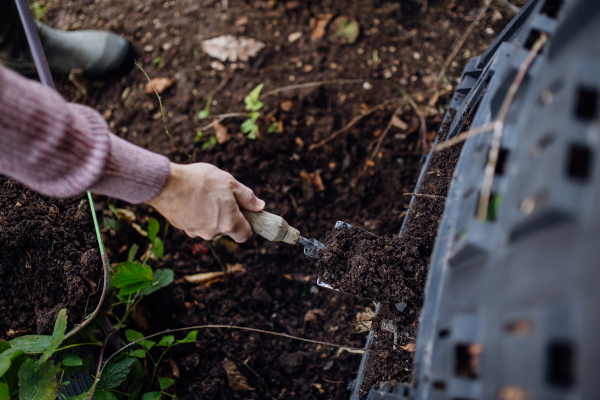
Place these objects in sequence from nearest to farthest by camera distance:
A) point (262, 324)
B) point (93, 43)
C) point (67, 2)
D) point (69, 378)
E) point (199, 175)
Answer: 1. point (199, 175)
2. point (69, 378)
3. point (262, 324)
4. point (93, 43)
5. point (67, 2)

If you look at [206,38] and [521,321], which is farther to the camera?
[206,38]

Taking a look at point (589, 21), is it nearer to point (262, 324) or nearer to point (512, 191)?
point (512, 191)

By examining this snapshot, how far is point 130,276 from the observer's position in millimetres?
1435

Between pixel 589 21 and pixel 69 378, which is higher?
pixel 589 21

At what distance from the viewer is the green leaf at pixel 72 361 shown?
4.11ft

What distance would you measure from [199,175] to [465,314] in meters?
0.91

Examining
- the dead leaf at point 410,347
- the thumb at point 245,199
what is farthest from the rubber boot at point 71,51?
the dead leaf at point 410,347

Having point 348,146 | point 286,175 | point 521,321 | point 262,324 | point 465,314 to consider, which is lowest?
point 262,324

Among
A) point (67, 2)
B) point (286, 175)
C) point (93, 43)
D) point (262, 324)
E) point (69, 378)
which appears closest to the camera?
point (69, 378)

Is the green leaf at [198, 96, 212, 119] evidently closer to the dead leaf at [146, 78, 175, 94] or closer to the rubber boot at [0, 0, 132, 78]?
the dead leaf at [146, 78, 175, 94]

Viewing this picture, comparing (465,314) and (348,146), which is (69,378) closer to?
(465,314)

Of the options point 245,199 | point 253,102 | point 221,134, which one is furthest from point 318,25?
point 245,199

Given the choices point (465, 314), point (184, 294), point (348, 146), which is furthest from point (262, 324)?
point (465, 314)

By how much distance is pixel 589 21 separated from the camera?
0.59 metres
